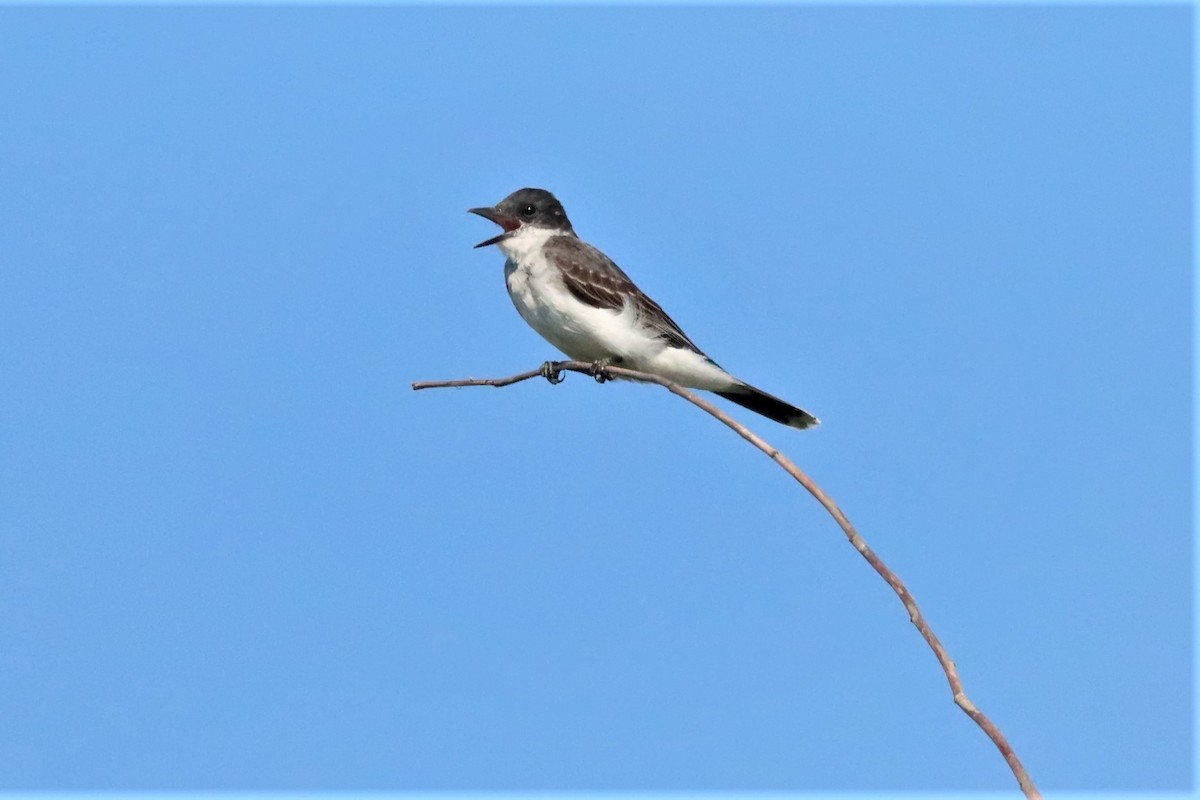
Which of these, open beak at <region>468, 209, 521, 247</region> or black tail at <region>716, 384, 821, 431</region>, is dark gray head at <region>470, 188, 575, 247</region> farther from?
black tail at <region>716, 384, 821, 431</region>

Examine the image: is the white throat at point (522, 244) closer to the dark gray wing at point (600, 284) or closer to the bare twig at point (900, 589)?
the dark gray wing at point (600, 284)

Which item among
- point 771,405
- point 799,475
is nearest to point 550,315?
point 771,405

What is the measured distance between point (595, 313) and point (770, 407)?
1550 millimetres

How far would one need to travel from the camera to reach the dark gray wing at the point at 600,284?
11227mm

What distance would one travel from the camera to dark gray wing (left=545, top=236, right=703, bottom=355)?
1123 centimetres

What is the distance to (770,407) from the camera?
11.4 m

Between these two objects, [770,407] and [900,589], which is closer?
[900,589]

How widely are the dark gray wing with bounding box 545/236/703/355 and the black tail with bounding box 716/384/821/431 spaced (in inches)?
18.6

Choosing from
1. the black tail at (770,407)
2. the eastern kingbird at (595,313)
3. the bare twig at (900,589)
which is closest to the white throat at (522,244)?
the eastern kingbird at (595,313)

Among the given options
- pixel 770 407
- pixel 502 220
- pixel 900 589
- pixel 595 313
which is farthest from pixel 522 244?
pixel 900 589

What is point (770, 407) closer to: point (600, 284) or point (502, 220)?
point (600, 284)

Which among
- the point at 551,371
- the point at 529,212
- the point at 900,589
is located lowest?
the point at 900,589

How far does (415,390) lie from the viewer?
5.84 meters

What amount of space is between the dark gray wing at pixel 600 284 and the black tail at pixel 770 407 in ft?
1.55
